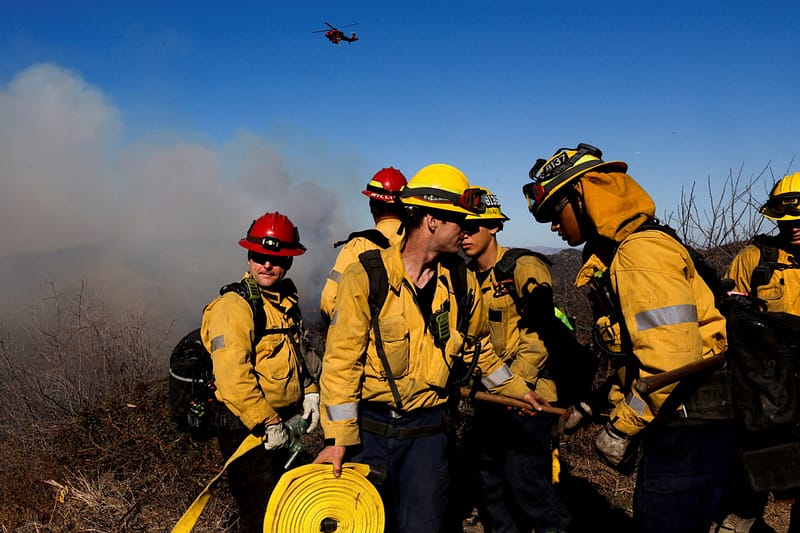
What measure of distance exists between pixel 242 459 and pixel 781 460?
3191 mm

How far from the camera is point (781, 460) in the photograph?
2.74m

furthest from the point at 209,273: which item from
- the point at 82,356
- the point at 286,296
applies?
the point at 286,296

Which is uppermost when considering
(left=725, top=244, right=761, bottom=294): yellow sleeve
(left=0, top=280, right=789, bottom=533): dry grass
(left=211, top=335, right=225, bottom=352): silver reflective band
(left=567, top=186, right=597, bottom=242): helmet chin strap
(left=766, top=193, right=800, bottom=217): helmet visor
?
(left=766, top=193, right=800, bottom=217): helmet visor

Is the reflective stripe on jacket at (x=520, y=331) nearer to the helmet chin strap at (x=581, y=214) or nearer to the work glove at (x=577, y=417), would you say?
the work glove at (x=577, y=417)

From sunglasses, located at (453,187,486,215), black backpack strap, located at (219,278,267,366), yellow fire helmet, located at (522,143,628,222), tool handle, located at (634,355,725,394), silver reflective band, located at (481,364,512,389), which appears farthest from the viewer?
black backpack strap, located at (219,278,267,366)

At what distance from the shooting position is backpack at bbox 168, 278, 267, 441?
11.4 feet

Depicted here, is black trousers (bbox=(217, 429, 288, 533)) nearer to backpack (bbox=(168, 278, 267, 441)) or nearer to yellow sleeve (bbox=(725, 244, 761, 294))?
backpack (bbox=(168, 278, 267, 441))

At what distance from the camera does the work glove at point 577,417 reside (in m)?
3.05

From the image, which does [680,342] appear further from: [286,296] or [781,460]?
[286,296]

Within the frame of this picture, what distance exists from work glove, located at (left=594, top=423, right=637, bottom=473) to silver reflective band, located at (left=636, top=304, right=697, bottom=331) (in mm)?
529

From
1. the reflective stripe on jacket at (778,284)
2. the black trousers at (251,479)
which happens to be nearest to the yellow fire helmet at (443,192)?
A: the black trousers at (251,479)

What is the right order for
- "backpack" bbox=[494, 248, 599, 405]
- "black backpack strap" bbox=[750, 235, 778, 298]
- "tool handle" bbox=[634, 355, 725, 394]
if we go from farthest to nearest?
"black backpack strap" bbox=[750, 235, 778, 298]
"backpack" bbox=[494, 248, 599, 405]
"tool handle" bbox=[634, 355, 725, 394]

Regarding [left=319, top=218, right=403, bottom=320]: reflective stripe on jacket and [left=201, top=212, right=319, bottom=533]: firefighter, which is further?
[left=319, top=218, right=403, bottom=320]: reflective stripe on jacket

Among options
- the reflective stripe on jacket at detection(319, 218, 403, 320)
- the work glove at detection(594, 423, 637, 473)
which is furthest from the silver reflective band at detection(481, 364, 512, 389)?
the reflective stripe on jacket at detection(319, 218, 403, 320)
